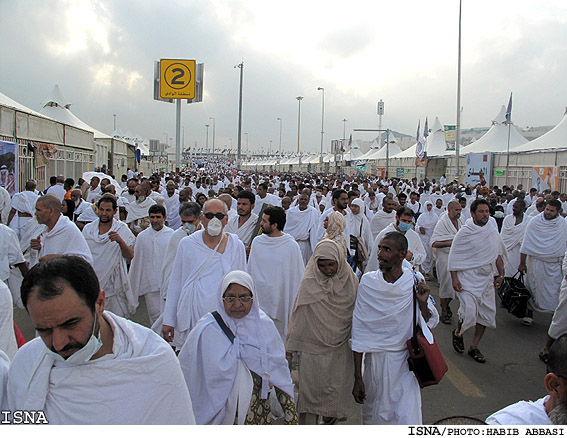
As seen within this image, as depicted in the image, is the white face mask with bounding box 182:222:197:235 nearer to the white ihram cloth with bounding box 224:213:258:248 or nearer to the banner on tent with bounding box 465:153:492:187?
the white ihram cloth with bounding box 224:213:258:248

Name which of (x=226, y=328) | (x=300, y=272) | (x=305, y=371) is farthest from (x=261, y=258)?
(x=226, y=328)

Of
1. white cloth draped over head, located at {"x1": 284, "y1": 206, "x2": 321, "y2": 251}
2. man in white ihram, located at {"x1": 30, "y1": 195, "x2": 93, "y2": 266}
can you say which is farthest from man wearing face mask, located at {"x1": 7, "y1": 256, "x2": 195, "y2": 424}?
white cloth draped over head, located at {"x1": 284, "y1": 206, "x2": 321, "y2": 251}

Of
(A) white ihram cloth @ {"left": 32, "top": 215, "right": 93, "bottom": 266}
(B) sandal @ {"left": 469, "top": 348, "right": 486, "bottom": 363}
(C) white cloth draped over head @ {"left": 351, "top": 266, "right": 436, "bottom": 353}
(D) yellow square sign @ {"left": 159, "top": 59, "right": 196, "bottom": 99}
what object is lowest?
(B) sandal @ {"left": 469, "top": 348, "right": 486, "bottom": 363}

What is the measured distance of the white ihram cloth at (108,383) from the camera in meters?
1.82

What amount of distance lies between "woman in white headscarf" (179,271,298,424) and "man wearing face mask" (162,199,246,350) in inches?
37.2

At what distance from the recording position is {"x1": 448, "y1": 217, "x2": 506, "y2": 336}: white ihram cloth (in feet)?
19.6

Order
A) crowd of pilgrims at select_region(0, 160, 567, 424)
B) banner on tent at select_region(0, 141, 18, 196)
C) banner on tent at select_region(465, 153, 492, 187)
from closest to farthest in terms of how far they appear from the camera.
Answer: crowd of pilgrims at select_region(0, 160, 567, 424)
banner on tent at select_region(0, 141, 18, 196)
banner on tent at select_region(465, 153, 492, 187)

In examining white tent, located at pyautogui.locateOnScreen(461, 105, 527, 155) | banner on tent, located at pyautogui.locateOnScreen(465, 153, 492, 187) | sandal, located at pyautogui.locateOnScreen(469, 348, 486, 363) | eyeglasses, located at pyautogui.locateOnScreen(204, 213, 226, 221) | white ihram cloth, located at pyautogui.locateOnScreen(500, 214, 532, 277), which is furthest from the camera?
white tent, located at pyautogui.locateOnScreen(461, 105, 527, 155)

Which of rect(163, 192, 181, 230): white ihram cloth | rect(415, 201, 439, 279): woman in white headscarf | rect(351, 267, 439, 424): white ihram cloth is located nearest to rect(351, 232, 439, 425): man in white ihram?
rect(351, 267, 439, 424): white ihram cloth

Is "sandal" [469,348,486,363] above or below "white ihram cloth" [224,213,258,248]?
below

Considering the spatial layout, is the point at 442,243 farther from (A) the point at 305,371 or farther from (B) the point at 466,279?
(A) the point at 305,371

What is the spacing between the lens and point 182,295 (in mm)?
4164

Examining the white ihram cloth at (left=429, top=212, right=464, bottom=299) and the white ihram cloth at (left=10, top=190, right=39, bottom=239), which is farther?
the white ihram cloth at (left=10, top=190, right=39, bottom=239)

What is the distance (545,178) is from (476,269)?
60.2 feet
